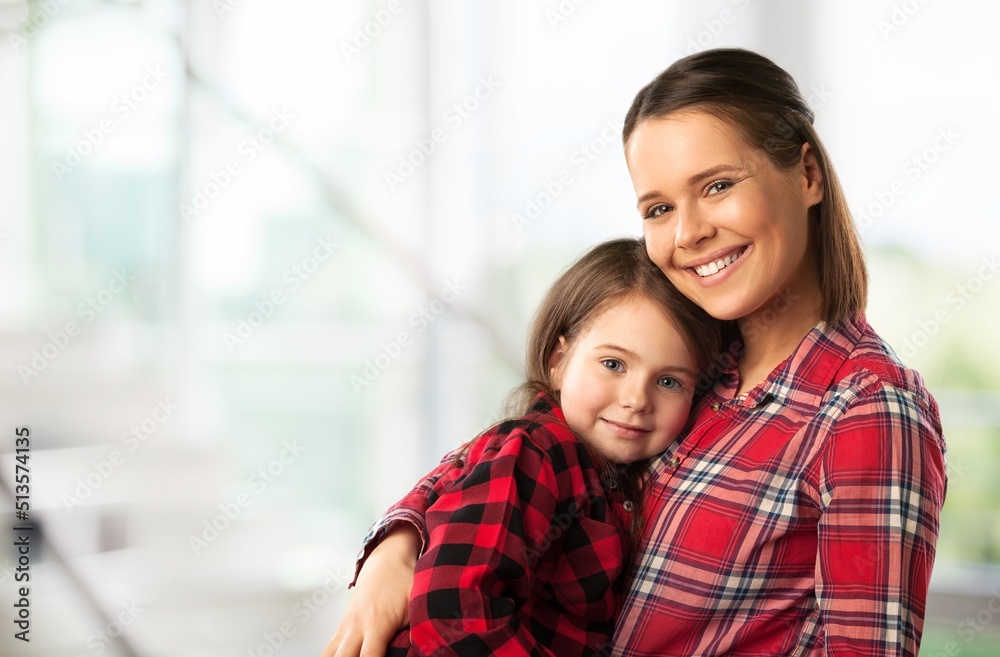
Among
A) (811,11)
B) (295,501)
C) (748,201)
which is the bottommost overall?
(295,501)

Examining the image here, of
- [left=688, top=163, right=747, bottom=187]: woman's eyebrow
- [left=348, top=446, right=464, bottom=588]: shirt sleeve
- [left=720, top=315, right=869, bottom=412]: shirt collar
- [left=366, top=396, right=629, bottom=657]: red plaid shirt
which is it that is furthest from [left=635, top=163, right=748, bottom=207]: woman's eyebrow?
[left=348, top=446, right=464, bottom=588]: shirt sleeve

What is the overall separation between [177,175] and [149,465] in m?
0.89

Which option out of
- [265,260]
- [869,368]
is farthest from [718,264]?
[265,260]

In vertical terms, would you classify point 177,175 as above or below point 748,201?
above

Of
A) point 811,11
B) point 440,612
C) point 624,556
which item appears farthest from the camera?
point 811,11

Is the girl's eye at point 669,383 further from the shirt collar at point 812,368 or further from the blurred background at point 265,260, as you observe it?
the blurred background at point 265,260

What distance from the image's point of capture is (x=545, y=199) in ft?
9.22

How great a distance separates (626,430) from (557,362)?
7.8 inches

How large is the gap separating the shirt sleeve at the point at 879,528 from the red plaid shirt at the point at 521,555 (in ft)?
0.88

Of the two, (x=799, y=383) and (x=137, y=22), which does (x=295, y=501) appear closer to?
(x=137, y=22)

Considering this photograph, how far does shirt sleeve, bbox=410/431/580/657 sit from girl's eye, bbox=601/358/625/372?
0.18 meters

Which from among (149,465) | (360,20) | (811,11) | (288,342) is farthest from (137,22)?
(811,11)

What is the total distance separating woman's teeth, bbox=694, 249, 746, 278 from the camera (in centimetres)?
116

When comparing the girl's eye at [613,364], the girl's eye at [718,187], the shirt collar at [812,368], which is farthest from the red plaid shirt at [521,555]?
the girl's eye at [718,187]
